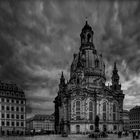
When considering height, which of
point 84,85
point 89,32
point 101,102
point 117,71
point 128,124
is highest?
point 89,32

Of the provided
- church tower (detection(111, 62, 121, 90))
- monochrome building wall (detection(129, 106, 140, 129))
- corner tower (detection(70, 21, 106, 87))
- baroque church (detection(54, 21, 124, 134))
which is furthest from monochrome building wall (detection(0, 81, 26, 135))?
monochrome building wall (detection(129, 106, 140, 129))

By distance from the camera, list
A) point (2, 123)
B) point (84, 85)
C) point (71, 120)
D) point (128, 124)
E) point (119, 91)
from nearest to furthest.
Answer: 1. point (2, 123)
2. point (71, 120)
3. point (84, 85)
4. point (119, 91)
5. point (128, 124)

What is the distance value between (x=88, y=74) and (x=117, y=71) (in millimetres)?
20314

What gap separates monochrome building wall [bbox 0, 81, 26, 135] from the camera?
93250 mm

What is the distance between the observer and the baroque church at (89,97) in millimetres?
107562

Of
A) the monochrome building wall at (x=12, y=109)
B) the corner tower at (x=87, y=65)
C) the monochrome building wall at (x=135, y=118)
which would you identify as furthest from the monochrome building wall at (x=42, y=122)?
the monochrome building wall at (x=12, y=109)

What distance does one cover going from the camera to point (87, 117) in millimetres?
107938

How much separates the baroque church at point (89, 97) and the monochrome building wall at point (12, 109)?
20253 mm

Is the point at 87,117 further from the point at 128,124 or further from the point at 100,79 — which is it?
the point at 128,124

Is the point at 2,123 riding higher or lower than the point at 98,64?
lower

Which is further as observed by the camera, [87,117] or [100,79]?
[100,79]

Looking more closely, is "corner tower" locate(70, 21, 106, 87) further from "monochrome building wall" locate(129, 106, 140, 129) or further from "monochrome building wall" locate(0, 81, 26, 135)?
"monochrome building wall" locate(129, 106, 140, 129)

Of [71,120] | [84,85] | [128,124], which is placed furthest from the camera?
[128,124]

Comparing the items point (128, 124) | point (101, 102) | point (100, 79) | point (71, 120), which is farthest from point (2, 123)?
point (128, 124)
